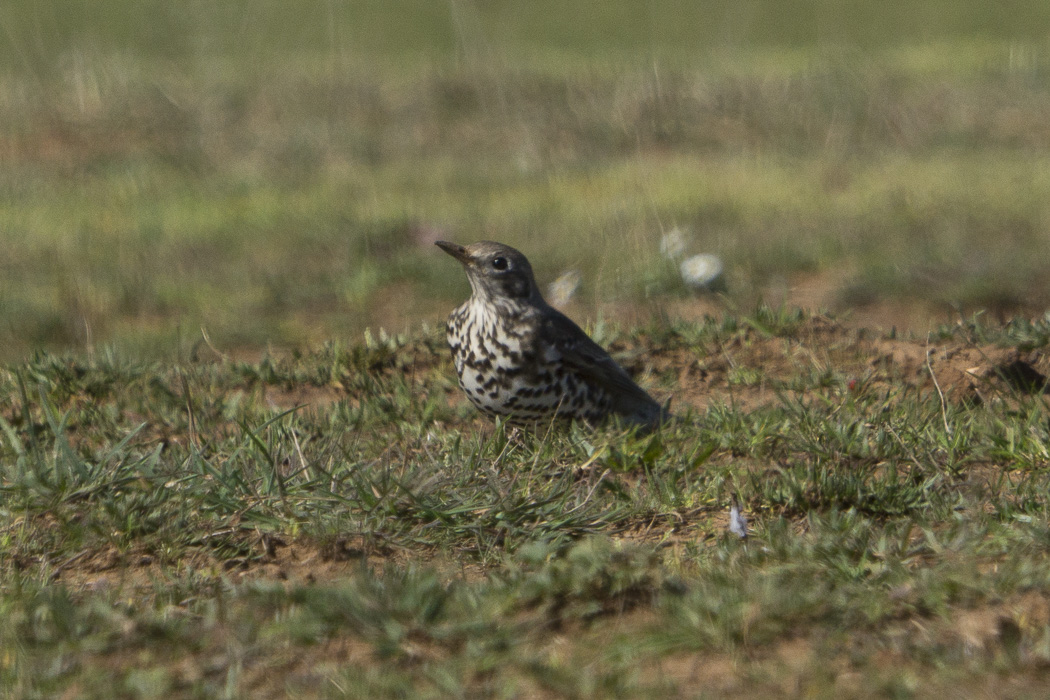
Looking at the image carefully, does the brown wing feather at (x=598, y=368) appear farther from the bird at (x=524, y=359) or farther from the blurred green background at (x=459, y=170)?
the blurred green background at (x=459, y=170)

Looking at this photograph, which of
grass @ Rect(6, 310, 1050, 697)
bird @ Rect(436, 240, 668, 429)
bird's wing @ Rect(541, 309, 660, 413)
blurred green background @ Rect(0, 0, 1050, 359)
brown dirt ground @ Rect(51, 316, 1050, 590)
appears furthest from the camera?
blurred green background @ Rect(0, 0, 1050, 359)

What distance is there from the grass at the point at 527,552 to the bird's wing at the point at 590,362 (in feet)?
A: 0.81

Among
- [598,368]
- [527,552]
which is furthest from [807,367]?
[527,552]

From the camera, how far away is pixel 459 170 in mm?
10750

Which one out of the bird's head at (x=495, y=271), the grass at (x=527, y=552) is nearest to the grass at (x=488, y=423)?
the grass at (x=527, y=552)

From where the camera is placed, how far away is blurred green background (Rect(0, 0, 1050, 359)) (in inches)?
275

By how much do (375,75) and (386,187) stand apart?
400 cm

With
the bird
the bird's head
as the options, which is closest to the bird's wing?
the bird

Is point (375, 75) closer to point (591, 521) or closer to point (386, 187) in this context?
point (386, 187)

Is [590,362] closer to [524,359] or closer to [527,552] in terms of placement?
[524,359]

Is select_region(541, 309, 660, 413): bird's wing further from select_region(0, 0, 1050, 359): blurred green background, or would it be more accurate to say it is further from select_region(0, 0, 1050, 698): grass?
select_region(0, 0, 1050, 359): blurred green background

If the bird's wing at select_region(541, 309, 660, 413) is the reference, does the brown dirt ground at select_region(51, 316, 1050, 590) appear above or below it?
below

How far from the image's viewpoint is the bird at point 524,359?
439 centimetres

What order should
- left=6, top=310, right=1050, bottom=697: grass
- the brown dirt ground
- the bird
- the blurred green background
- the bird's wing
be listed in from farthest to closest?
the blurred green background
the brown dirt ground
the bird's wing
the bird
left=6, top=310, right=1050, bottom=697: grass
